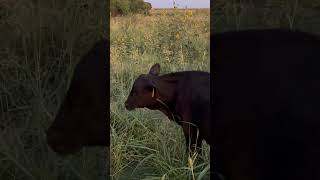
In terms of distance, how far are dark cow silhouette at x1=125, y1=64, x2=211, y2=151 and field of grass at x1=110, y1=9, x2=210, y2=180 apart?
0.18ft

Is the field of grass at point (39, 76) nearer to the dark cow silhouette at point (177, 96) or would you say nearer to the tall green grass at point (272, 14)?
the tall green grass at point (272, 14)

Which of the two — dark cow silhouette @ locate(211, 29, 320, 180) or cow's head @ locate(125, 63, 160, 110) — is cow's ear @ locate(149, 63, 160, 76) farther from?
dark cow silhouette @ locate(211, 29, 320, 180)

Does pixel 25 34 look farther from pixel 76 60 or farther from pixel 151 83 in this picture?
pixel 151 83

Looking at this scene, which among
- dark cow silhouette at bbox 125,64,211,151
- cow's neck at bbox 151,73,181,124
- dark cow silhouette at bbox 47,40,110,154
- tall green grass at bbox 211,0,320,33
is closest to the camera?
tall green grass at bbox 211,0,320,33

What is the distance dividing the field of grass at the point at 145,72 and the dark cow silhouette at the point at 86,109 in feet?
1.00

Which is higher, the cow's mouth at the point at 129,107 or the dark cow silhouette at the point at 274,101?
the dark cow silhouette at the point at 274,101

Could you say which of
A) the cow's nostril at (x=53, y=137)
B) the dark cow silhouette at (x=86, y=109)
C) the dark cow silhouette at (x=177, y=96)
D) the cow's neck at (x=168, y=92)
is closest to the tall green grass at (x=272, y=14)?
the dark cow silhouette at (x=86, y=109)

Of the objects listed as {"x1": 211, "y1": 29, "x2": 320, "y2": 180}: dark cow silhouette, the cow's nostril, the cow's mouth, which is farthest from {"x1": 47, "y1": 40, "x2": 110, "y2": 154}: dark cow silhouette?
the cow's mouth

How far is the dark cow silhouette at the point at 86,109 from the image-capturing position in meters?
0.88

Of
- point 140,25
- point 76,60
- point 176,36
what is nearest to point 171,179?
point 76,60

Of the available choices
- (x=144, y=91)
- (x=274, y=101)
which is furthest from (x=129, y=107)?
(x=274, y=101)

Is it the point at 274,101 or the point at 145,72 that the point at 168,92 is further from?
the point at 274,101

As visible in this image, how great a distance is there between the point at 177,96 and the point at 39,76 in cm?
95

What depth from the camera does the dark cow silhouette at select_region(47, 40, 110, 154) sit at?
0.88 metres
